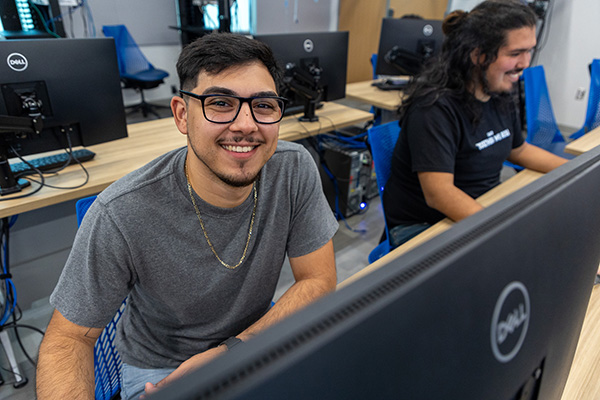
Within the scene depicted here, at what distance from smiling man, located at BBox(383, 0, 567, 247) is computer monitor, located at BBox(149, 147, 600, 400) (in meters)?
0.89

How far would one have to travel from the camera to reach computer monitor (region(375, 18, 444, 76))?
3033mm

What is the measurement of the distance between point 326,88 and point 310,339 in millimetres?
2344

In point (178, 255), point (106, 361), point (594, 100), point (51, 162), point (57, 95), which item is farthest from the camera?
point (594, 100)

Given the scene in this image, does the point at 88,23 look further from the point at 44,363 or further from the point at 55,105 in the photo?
the point at 44,363

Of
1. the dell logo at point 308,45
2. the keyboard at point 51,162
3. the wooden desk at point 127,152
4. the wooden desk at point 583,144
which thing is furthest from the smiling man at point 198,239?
the wooden desk at point 583,144

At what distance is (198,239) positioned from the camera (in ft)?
2.99

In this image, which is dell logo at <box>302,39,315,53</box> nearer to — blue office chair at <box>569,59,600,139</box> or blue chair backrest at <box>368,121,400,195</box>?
blue chair backrest at <box>368,121,400,195</box>

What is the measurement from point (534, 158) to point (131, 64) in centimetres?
416

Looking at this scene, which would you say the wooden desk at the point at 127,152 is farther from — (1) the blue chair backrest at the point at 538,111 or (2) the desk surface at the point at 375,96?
(1) the blue chair backrest at the point at 538,111

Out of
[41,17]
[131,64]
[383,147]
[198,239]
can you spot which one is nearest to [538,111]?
[383,147]

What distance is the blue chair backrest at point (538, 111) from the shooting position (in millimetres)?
2490

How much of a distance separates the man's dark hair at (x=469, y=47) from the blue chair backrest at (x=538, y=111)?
4.04 ft

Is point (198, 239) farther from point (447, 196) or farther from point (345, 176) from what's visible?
point (345, 176)

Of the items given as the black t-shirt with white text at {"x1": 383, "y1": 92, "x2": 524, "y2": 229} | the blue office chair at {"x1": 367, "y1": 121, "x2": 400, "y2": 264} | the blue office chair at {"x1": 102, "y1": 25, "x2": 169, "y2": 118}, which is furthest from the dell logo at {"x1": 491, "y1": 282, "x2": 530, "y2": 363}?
the blue office chair at {"x1": 102, "y1": 25, "x2": 169, "y2": 118}
